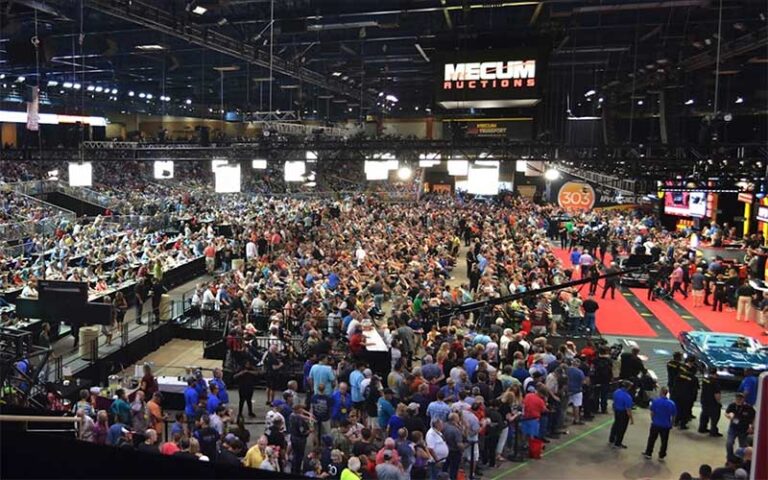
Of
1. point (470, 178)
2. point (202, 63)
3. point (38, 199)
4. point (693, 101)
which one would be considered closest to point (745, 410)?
point (470, 178)

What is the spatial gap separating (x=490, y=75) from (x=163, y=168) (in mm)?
18328

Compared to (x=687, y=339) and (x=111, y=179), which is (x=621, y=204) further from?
(x=111, y=179)

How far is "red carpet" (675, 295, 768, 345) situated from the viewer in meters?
15.0

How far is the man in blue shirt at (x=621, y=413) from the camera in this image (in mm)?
8734

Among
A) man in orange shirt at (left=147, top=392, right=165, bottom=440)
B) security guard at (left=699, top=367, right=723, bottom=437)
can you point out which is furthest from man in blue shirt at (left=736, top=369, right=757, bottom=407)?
man in orange shirt at (left=147, top=392, right=165, bottom=440)

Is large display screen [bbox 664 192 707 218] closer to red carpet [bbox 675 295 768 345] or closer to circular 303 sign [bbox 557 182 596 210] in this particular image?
circular 303 sign [bbox 557 182 596 210]

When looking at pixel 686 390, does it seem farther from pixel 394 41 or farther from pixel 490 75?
pixel 394 41

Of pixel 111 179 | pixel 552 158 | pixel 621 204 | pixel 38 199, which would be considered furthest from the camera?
pixel 111 179

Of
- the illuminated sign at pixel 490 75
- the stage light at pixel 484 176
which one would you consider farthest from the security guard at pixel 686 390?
the stage light at pixel 484 176

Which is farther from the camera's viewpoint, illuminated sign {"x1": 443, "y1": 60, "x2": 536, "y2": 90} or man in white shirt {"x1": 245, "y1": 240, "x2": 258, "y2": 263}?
man in white shirt {"x1": 245, "y1": 240, "x2": 258, "y2": 263}

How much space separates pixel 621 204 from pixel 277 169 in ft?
79.2

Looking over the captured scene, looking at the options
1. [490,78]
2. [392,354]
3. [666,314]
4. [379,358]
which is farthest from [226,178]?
[666,314]

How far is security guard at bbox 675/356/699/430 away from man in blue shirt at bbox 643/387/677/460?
125 cm

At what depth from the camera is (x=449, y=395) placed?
854cm
